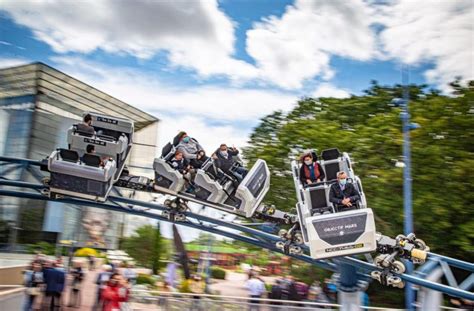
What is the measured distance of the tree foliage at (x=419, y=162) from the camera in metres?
11.6

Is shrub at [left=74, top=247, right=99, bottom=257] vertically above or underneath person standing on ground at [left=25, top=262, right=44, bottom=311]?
above

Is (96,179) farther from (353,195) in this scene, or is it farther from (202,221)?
(353,195)

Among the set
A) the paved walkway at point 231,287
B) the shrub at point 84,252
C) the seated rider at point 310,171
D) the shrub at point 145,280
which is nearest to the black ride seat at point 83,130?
the seated rider at point 310,171

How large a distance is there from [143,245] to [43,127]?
8.48 meters

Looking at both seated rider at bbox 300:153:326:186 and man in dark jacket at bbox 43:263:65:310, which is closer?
seated rider at bbox 300:153:326:186

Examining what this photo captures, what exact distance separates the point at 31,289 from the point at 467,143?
10148mm

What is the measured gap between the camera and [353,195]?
241 inches

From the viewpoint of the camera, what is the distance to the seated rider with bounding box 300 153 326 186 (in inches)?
252

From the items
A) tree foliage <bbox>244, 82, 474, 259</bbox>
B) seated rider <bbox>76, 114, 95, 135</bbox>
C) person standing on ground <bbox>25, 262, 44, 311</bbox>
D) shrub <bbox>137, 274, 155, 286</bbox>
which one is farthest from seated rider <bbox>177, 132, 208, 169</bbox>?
shrub <bbox>137, 274, 155, 286</bbox>

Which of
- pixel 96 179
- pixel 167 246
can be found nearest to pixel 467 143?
pixel 96 179

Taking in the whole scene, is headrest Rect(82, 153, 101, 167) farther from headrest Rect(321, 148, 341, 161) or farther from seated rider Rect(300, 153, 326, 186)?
headrest Rect(321, 148, 341, 161)

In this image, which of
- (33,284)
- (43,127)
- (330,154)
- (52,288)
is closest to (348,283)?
(330,154)

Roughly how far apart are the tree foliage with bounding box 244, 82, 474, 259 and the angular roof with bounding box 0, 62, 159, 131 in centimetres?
574

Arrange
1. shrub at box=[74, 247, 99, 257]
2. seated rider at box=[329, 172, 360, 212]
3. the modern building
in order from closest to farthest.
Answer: seated rider at box=[329, 172, 360, 212], the modern building, shrub at box=[74, 247, 99, 257]
